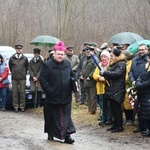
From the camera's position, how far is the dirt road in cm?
813

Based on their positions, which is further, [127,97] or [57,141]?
[127,97]

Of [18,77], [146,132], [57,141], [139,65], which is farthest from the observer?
[18,77]

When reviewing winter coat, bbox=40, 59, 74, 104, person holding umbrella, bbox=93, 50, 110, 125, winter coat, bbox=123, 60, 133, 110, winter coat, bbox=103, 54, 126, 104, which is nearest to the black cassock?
winter coat, bbox=40, 59, 74, 104

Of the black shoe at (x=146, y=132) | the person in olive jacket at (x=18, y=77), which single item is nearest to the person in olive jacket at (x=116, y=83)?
the black shoe at (x=146, y=132)

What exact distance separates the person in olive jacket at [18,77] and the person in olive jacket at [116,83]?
451 centimetres

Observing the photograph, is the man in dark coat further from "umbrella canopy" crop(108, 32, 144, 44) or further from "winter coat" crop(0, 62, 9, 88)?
"winter coat" crop(0, 62, 9, 88)

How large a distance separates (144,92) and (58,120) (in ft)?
6.67

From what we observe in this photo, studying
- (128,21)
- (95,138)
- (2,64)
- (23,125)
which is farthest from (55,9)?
(95,138)

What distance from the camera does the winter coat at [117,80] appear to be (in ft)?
31.0

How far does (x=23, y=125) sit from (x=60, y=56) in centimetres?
325

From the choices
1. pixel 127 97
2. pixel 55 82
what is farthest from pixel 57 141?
pixel 127 97

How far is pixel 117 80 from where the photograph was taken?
9531 millimetres

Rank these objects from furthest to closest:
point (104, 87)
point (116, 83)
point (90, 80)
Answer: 1. point (90, 80)
2. point (104, 87)
3. point (116, 83)

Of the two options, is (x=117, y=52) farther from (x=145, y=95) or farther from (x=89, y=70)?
(x=89, y=70)
